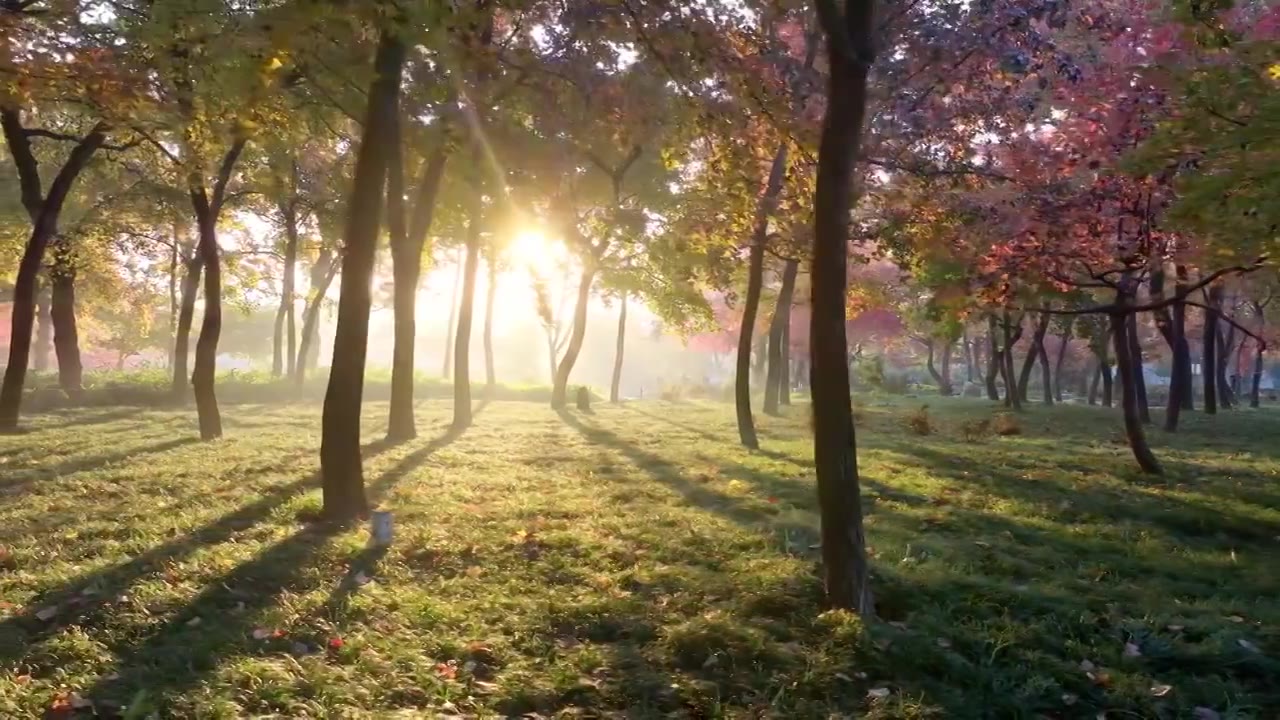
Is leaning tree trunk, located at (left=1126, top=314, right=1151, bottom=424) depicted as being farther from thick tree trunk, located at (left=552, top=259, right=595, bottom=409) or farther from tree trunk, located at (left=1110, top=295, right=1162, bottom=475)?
thick tree trunk, located at (left=552, top=259, right=595, bottom=409)

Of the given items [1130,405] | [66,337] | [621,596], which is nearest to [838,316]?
[621,596]

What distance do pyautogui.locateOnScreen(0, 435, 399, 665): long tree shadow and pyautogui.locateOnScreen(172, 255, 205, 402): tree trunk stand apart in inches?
596

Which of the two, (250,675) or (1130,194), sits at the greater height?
(1130,194)

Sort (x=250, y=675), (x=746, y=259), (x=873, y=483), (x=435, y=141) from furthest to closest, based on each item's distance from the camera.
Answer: (x=746, y=259) → (x=873, y=483) → (x=435, y=141) → (x=250, y=675)

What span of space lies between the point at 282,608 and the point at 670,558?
11.4ft

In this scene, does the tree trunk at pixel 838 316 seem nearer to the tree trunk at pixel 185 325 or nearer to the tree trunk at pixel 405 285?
the tree trunk at pixel 405 285

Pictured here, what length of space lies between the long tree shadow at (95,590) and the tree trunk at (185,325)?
15.1 metres

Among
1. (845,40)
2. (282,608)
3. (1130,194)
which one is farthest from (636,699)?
(1130,194)

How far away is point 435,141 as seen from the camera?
1204 cm

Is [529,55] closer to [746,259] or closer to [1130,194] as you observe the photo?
[746,259]

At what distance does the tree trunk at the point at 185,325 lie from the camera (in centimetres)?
2381

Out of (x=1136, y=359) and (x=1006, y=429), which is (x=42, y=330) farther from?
(x=1136, y=359)

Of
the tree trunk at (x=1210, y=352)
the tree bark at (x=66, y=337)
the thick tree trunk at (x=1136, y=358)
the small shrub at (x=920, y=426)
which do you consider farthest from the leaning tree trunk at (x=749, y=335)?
the tree bark at (x=66, y=337)

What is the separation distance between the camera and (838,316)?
21.5 feet
